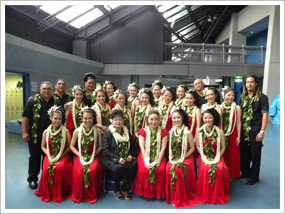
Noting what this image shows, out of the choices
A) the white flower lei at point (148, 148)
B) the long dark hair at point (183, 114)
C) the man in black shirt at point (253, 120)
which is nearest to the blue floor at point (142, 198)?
the man in black shirt at point (253, 120)

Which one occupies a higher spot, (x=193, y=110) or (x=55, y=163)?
(x=193, y=110)

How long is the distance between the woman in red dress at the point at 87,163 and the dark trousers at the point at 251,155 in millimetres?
2546

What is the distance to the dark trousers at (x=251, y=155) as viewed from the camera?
11.3 ft

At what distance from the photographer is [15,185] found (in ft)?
11.2

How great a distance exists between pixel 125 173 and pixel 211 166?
1.25 metres

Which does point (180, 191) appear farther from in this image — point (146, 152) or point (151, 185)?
point (146, 152)

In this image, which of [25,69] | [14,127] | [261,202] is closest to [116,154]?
[261,202]

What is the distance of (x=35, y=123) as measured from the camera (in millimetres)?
3275

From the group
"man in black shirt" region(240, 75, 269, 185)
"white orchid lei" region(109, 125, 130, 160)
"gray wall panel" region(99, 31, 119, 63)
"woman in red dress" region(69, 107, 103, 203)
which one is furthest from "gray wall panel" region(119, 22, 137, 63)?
"white orchid lei" region(109, 125, 130, 160)

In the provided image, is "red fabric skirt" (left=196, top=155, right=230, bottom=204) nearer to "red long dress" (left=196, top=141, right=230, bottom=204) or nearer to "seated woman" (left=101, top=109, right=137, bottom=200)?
"red long dress" (left=196, top=141, right=230, bottom=204)

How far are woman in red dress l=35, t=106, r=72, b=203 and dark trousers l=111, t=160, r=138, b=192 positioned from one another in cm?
72

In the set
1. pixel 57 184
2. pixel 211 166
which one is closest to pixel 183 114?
pixel 211 166

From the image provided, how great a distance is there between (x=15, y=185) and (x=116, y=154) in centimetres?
187

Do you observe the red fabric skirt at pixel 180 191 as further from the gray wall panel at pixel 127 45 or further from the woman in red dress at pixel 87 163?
the gray wall panel at pixel 127 45
